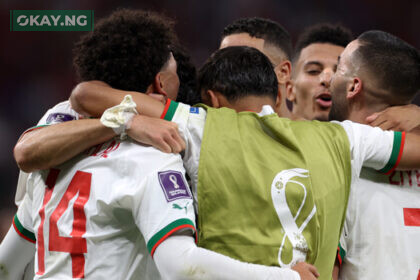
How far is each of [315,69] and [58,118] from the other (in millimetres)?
2021

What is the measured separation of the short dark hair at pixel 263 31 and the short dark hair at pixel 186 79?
1170 mm

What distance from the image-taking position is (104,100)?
148 centimetres

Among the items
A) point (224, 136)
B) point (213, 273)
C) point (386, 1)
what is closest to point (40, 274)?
point (213, 273)

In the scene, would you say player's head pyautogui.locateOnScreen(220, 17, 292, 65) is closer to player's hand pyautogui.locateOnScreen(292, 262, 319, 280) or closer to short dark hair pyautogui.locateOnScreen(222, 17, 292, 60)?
short dark hair pyautogui.locateOnScreen(222, 17, 292, 60)

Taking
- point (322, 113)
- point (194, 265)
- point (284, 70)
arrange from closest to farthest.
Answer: point (194, 265), point (284, 70), point (322, 113)

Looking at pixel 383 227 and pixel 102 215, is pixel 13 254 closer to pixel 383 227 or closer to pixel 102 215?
pixel 102 215

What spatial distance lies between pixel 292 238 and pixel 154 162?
42cm

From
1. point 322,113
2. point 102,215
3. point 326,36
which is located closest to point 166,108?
point 102,215

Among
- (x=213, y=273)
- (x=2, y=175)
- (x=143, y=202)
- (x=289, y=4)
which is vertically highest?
(x=289, y=4)

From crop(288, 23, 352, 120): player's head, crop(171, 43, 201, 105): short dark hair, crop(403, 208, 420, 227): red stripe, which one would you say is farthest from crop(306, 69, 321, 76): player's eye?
crop(403, 208, 420, 227): red stripe

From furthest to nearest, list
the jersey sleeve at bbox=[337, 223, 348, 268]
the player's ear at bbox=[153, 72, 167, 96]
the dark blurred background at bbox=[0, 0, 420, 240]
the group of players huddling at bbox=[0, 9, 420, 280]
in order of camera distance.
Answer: the dark blurred background at bbox=[0, 0, 420, 240]
the jersey sleeve at bbox=[337, 223, 348, 268]
the player's ear at bbox=[153, 72, 167, 96]
the group of players huddling at bbox=[0, 9, 420, 280]

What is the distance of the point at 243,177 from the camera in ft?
4.57

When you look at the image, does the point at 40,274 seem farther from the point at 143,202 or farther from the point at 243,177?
the point at 243,177

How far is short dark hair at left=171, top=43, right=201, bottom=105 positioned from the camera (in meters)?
1.76
